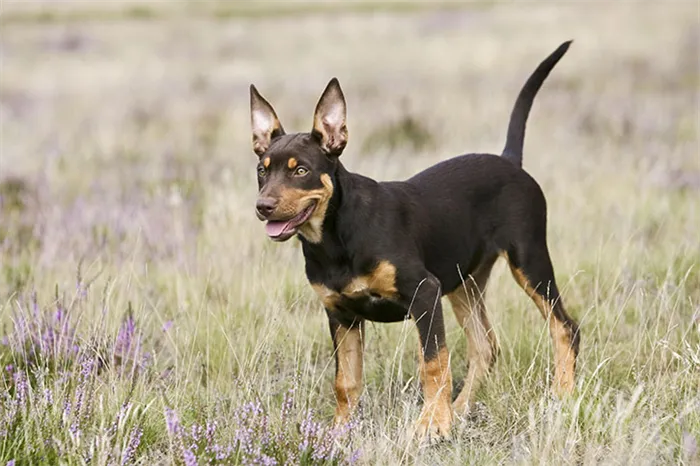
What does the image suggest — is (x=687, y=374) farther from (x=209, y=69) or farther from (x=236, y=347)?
(x=209, y=69)

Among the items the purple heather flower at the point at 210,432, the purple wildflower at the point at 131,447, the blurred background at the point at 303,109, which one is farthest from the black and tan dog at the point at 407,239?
the blurred background at the point at 303,109

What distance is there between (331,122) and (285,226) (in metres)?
0.57

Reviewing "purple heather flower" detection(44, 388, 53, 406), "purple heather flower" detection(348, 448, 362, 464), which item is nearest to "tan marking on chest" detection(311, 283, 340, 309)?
"purple heather flower" detection(348, 448, 362, 464)

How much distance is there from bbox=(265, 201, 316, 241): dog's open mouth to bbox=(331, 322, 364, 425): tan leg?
67 centimetres

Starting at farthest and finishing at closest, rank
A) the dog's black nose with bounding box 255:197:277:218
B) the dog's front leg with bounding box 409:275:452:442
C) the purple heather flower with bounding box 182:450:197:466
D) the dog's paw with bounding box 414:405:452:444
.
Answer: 1. the dog's front leg with bounding box 409:275:452:442
2. the dog's paw with bounding box 414:405:452:444
3. the dog's black nose with bounding box 255:197:277:218
4. the purple heather flower with bounding box 182:450:197:466

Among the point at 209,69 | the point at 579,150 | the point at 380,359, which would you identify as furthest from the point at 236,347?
the point at 209,69

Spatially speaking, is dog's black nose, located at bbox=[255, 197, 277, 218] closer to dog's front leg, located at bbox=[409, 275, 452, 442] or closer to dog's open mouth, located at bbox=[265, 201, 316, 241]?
dog's open mouth, located at bbox=[265, 201, 316, 241]

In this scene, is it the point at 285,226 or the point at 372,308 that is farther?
the point at 372,308

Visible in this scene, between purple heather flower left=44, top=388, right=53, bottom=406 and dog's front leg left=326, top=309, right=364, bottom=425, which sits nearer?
purple heather flower left=44, top=388, right=53, bottom=406

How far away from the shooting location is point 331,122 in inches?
172

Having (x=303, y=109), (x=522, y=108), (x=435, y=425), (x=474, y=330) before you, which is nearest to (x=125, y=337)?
(x=435, y=425)

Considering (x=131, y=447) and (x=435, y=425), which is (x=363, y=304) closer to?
(x=435, y=425)

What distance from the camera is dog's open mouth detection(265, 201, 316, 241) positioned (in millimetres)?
4043

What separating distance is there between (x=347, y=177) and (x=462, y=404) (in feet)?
4.10
